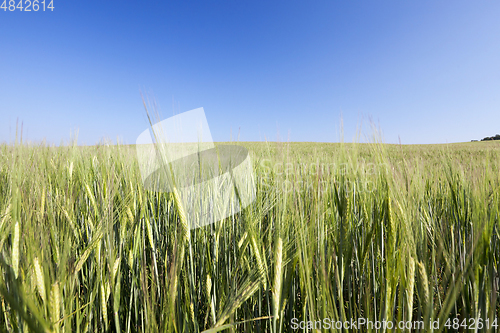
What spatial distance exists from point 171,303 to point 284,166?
0.45m

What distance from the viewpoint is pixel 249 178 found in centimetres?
96

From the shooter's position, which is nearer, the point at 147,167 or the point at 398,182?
the point at 398,182

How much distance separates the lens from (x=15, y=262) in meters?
0.42

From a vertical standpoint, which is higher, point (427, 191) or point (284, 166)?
point (284, 166)

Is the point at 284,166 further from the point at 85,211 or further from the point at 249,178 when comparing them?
the point at 85,211

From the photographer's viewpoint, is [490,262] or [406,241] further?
[490,262]

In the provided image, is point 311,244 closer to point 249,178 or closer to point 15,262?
point 249,178

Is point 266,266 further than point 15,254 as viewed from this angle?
Yes

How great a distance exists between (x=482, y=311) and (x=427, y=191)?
847 millimetres

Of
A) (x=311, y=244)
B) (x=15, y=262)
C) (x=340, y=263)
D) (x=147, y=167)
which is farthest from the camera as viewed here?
(x=147, y=167)

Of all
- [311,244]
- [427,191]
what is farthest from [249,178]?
[427,191]

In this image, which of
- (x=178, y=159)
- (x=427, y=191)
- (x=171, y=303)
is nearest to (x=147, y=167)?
(x=178, y=159)

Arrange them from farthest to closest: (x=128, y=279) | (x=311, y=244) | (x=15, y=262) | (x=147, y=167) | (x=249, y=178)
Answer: (x=147, y=167)
(x=249, y=178)
(x=128, y=279)
(x=311, y=244)
(x=15, y=262)

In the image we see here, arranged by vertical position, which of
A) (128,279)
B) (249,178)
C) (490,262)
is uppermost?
(249,178)
